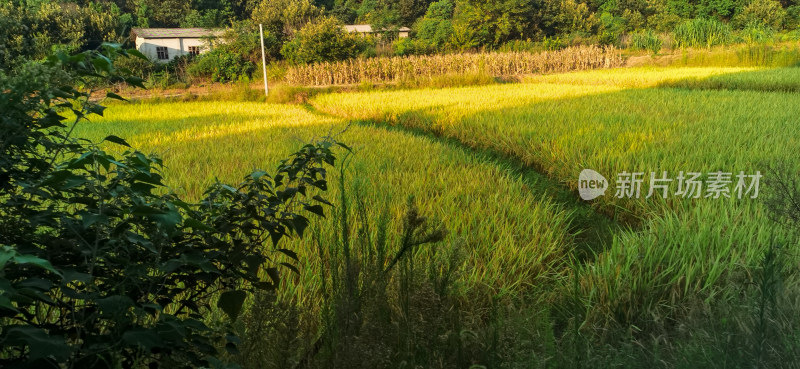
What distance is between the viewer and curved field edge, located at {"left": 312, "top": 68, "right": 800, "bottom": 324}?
2028 millimetres

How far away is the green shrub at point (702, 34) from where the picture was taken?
15.7m

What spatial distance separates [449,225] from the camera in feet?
8.49

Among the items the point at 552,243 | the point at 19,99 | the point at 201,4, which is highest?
the point at 201,4

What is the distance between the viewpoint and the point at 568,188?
3883 mm

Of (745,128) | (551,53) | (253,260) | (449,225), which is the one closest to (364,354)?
(253,260)

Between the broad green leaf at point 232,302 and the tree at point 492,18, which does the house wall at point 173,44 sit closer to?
the tree at point 492,18

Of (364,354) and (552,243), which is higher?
(364,354)

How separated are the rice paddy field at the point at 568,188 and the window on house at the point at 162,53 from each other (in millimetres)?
19695

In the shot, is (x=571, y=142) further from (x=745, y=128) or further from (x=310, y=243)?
(x=310, y=243)

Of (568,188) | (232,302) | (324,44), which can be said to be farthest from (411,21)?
(232,302)

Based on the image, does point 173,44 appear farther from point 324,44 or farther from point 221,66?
point 324,44

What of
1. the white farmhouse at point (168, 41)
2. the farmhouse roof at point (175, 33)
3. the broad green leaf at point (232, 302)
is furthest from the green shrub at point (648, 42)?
the broad green leaf at point (232, 302)

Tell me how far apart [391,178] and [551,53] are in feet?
52.9

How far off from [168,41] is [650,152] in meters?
25.8
